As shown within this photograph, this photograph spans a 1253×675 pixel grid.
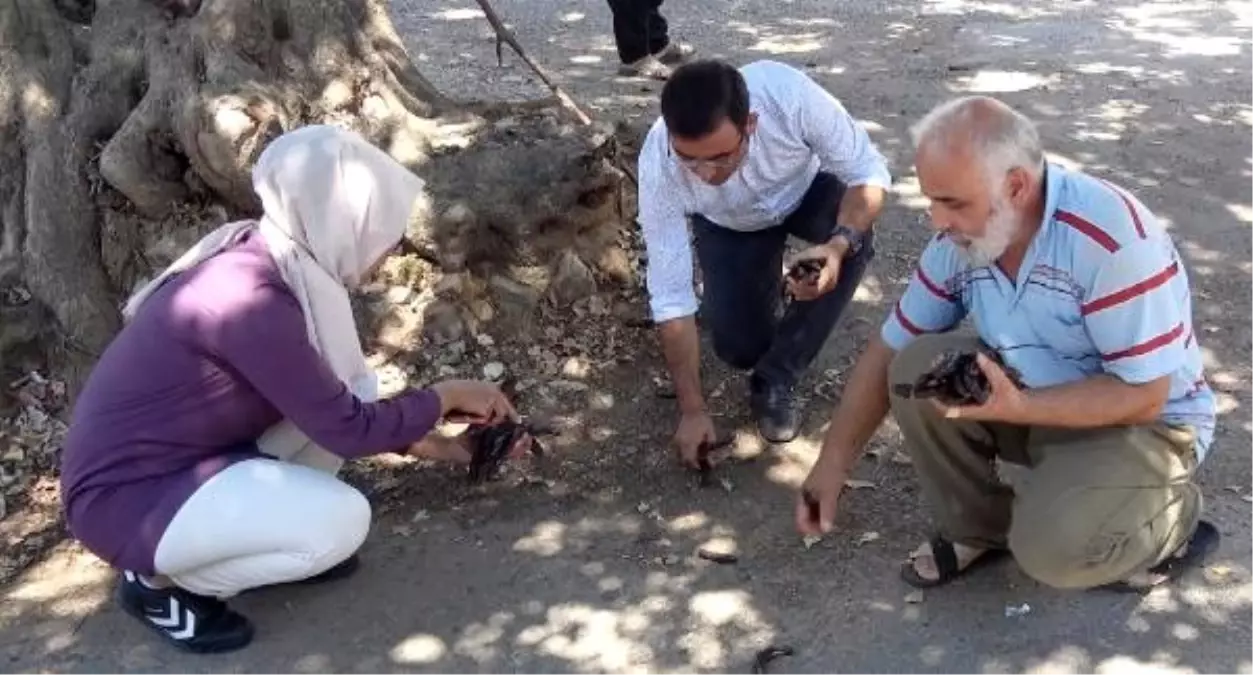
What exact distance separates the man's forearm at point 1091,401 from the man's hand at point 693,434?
1055 millimetres

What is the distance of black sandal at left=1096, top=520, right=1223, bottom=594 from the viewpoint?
10.6ft

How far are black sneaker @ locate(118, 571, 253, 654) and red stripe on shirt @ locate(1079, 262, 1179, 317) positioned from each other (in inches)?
78.3

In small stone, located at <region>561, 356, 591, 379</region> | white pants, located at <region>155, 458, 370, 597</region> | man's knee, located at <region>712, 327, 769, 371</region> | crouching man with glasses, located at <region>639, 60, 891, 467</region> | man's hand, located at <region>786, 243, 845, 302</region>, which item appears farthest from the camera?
small stone, located at <region>561, 356, 591, 379</region>

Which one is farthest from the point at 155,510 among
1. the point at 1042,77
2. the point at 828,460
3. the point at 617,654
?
the point at 1042,77

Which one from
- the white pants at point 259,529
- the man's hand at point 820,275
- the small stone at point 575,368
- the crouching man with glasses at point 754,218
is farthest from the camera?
the small stone at point 575,368

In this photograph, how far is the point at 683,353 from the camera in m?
3.68

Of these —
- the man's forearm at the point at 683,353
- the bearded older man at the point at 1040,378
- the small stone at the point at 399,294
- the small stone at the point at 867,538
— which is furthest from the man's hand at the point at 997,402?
the small stone at the point at 399,294

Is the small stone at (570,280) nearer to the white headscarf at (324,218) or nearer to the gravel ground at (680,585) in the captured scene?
the gravel ground at (680,585)

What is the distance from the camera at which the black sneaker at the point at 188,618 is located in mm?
3258

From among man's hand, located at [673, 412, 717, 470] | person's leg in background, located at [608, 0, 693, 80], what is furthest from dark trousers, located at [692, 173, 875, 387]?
person's leg in background, located at [608, 0, 693, 80]

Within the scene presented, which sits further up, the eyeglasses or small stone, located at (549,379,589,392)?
the eyeglasses

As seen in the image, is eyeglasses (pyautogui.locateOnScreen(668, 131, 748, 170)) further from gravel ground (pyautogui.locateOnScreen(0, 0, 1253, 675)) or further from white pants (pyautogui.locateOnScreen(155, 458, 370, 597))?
white pants (pyautogui.locateOnScreen(155, 458, 370, 597))

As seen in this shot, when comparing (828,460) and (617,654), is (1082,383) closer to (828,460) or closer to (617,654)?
(828,460)

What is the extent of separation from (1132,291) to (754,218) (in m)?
1.43
